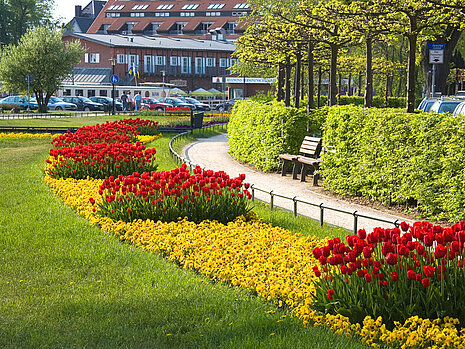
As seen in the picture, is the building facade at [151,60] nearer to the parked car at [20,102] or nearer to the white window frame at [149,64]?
the white window frame at [149,64]

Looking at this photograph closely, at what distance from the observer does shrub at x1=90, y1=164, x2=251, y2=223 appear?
34.1 ft

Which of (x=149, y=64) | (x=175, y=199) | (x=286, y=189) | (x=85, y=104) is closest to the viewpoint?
(x=175, y=199)

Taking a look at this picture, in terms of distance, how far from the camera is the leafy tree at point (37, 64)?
57062 millimetres

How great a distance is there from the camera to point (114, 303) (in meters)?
Result: 6.61

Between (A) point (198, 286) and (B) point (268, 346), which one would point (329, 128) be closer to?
(A) point (198, 286)

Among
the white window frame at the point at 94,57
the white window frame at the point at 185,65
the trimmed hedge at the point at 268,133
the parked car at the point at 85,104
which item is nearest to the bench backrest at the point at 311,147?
the trimmed hedge at the point at 268,133

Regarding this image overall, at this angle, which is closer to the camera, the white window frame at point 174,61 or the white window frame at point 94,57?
the white window frame at point 94,57

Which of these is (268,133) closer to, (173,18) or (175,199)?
(175,199)

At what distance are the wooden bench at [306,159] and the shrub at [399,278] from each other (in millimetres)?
10055

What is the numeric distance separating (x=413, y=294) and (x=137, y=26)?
112m

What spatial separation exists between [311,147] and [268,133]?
2.16m

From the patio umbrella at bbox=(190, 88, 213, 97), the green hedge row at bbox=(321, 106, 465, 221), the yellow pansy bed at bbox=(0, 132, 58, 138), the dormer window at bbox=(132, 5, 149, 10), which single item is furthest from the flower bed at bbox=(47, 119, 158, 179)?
the dormer window at bbox=(132, 5, 149, 10)

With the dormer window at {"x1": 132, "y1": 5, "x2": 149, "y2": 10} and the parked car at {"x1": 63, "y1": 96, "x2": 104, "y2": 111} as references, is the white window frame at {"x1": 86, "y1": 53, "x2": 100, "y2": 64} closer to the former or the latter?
the parked car at {"x1": 63, "y1": 96, "x2": 104, "y2": 111}

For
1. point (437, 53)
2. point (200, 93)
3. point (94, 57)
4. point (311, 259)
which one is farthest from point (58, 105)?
point (311, 259)
